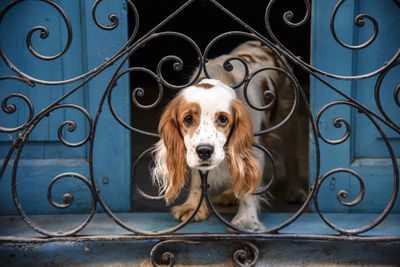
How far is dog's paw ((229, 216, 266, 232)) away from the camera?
2160 millimetres

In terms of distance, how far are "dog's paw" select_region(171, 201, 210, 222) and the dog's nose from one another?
64 centimetres

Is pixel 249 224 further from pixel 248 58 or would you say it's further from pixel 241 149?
pixel 248 58

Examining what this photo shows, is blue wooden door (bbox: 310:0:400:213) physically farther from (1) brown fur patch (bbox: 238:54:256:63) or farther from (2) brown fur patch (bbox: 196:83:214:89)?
(2) brown fur patch (bbox: 196:83:214:89)

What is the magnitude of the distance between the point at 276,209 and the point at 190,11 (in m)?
5.29

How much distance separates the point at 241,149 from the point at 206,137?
0.21m

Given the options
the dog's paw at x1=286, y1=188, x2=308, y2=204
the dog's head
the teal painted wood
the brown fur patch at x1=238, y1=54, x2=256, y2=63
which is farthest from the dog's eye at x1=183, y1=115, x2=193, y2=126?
the dog's paw at x1=286, y1=188, x2=308, y2=204

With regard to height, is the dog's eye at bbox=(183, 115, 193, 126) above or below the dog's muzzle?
above

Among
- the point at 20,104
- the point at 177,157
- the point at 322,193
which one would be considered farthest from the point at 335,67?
the point at 20,104

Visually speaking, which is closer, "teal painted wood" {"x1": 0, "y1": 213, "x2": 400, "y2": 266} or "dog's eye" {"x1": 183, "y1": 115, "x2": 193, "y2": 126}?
"dog's eye" {"x1": 183, "y1": 115, "x2": 193, "y2": 126}

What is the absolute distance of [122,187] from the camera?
2.45m

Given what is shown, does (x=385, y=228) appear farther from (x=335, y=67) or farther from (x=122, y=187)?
(x=122, y=187)

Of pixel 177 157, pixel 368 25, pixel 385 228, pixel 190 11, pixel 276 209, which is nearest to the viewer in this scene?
pixel 177 157

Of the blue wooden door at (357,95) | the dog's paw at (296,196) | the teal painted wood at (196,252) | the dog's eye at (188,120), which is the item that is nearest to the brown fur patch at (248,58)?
the blue wooden door at (357,95)

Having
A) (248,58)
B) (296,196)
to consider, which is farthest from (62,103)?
(296,196)
